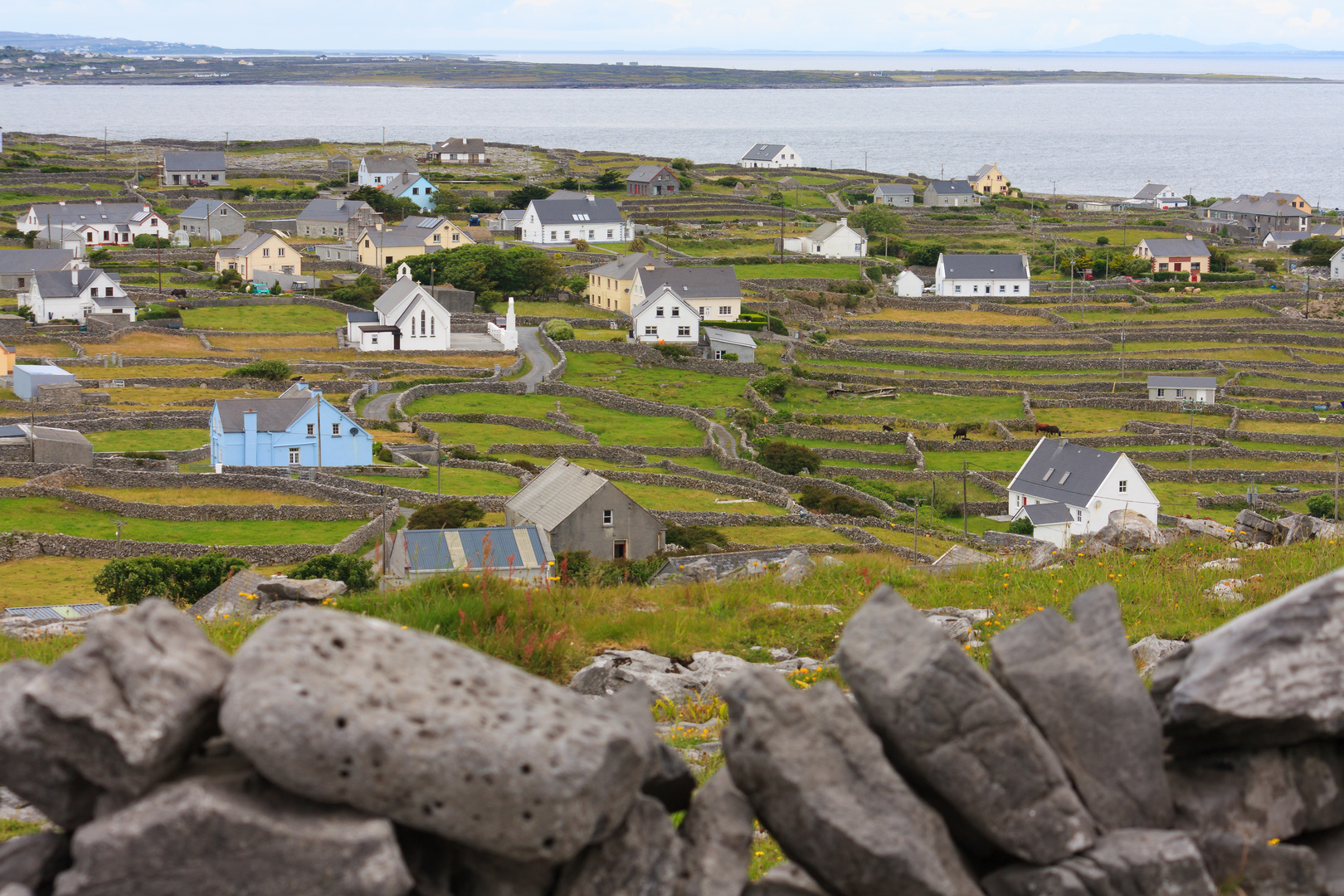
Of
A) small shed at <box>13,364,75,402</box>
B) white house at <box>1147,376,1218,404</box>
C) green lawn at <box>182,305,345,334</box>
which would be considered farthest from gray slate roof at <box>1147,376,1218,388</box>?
small shed at <box>13,364,75,402</box>

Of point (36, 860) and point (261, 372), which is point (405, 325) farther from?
point (36, 860)

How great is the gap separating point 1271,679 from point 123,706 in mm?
4735

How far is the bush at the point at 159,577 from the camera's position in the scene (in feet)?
95.9

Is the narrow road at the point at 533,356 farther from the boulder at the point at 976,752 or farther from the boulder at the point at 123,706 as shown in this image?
the boulder at the point at 976,752

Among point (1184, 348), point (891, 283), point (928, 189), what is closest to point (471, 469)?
point (1184, 348)

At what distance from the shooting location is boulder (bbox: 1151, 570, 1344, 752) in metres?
5.46

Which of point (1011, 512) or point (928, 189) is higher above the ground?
point (928, 189)

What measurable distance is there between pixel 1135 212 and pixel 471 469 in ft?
A: 411

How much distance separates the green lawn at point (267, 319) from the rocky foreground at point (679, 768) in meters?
82.0

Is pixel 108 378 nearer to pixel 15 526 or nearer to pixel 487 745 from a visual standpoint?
pixel 15 526

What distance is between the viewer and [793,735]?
5.16 meters

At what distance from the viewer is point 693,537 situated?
40.8m

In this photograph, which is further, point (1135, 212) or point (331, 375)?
point (1135, 212)

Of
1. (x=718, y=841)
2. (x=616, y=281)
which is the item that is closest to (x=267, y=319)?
(x=616, y=281)
